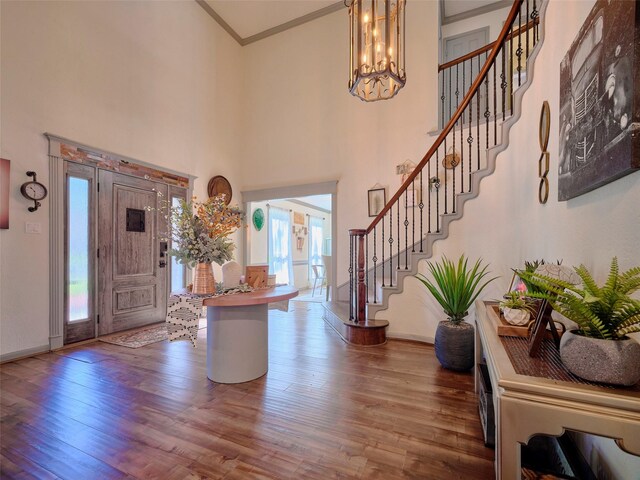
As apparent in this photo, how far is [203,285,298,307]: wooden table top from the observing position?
6.89ft

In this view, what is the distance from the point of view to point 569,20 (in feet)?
5.27

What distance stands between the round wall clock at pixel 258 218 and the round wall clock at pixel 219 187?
946 millimetres

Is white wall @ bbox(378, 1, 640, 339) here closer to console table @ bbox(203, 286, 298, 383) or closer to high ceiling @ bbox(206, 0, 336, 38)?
console table @ bbox(203, 286, 298, 383)

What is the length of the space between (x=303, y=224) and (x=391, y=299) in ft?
19.0

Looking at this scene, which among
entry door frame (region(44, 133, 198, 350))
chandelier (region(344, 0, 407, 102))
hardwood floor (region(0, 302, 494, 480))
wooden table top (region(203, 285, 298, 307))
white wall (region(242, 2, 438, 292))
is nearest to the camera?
hardwood floor (region(0, 302, 494, 480))

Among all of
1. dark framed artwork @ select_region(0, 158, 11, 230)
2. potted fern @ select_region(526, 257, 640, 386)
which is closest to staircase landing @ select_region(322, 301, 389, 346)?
potted fern @ select_region(526, 257, 640, 386)

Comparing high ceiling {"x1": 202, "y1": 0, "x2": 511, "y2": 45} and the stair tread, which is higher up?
high ceiling {"x1": 202, "y1": 0, "x2": 511, "y2": 45}

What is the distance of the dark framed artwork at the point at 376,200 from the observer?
4691mm

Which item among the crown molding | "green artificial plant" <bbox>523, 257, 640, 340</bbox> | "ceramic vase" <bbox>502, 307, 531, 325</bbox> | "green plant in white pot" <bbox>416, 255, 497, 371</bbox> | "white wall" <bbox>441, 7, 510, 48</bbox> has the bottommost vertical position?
"green plant in white pot" <bbox>416, 255, 497, 371</bbox>

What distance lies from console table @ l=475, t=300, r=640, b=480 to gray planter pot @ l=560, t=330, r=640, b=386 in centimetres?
3

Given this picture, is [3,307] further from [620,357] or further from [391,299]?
[620,357]

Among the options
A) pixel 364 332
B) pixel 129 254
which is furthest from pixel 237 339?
pixel 129 254

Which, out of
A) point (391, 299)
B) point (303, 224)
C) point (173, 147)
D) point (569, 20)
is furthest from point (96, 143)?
point (303, 224)

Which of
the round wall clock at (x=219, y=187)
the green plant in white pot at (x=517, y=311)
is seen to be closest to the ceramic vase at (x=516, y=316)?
the green plant in white pot at (x=517, y=311)
